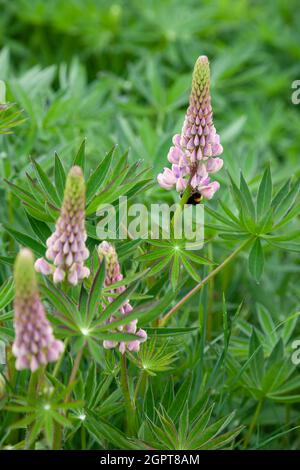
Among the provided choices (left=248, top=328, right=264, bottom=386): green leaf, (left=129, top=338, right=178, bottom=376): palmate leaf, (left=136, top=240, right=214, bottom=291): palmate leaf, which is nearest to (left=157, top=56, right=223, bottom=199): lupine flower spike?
(left=136, top=240, right=214, bottom=291): palmate leaf

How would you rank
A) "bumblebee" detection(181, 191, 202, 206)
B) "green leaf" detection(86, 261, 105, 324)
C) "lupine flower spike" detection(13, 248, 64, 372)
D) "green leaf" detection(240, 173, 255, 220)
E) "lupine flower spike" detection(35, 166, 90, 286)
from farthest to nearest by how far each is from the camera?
"green leaf" detection(240, 173, 255, 220), "bumblebee" detection(181, 191, 202, 206), "green leaf" detection(86, 261, 105, 324), "lupine flower spike" detection(35, 166, 90, 286), "lupine flower spike" detection(13, 248, 64, 372)

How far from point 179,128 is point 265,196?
850 mm

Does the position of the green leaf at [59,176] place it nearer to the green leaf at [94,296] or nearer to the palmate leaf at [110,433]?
the green leaf at [94,296]

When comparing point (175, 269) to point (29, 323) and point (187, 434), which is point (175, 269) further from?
point (29, 323)

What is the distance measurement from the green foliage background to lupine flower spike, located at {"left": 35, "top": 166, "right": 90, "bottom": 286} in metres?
0.25

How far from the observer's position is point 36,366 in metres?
1.38

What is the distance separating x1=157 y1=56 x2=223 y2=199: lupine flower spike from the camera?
5.30ft

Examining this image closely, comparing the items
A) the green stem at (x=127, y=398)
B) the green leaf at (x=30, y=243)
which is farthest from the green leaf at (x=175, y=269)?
the green leaf at (x=30, y=243)

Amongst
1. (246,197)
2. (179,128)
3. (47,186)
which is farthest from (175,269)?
(179,128)

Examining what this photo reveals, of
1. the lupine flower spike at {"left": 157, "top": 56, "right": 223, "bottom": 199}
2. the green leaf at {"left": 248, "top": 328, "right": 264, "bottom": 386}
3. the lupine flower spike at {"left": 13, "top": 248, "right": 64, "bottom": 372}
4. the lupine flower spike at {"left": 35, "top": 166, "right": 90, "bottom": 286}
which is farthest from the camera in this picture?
the green leaf at {"left": 248, "top": 328, "right": 264, "bottom": 386}

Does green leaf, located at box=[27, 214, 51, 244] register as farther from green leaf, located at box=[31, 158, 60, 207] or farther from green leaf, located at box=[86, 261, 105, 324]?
green leaf, located at box=[86, 261, 105, 324]
